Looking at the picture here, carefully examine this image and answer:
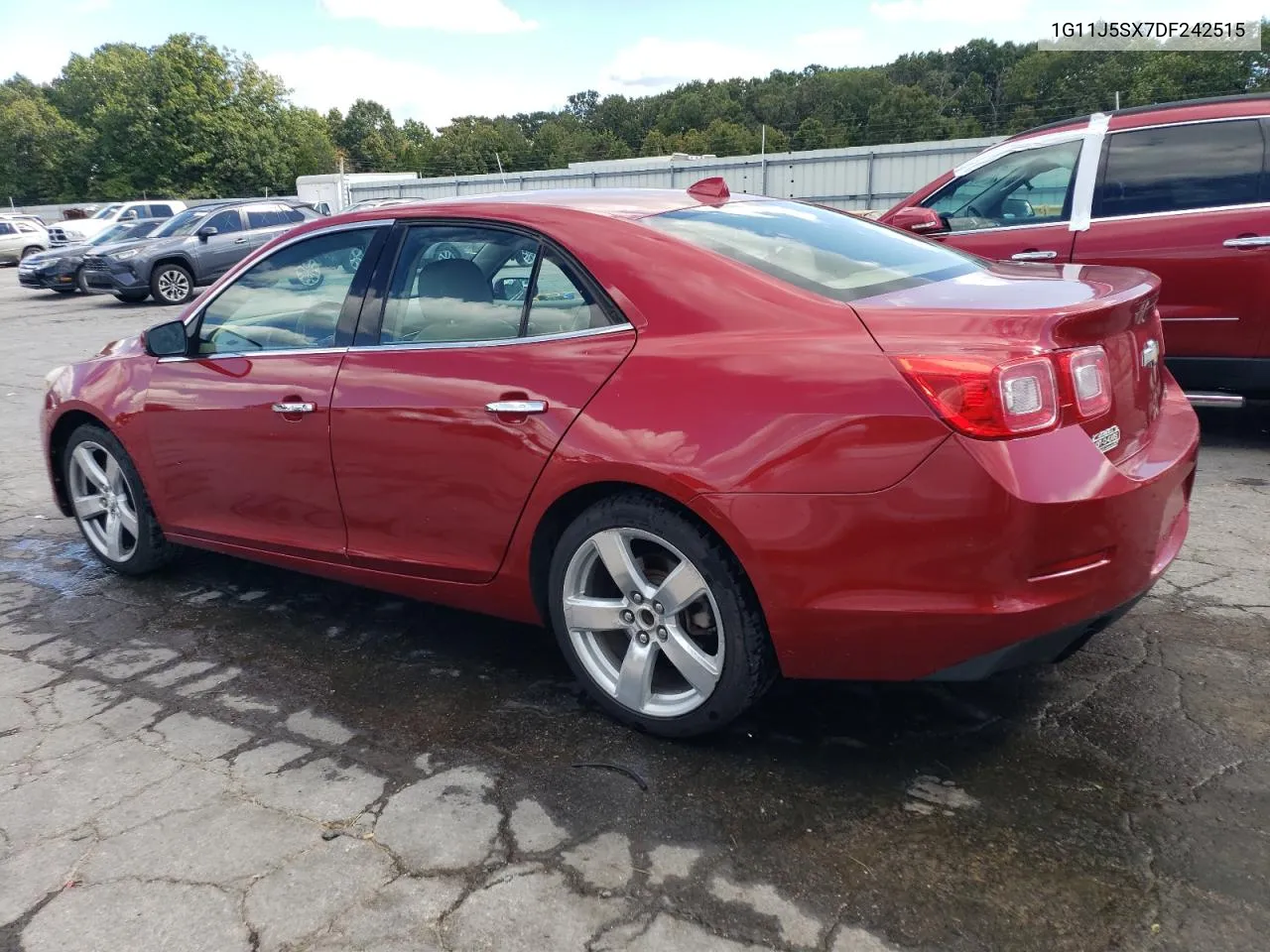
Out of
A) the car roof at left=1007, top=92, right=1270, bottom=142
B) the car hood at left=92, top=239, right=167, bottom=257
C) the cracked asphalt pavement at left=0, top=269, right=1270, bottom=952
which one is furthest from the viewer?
the car hood at left=92, top=239, right=167, bottom=257

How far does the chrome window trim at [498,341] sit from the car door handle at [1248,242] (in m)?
4.11

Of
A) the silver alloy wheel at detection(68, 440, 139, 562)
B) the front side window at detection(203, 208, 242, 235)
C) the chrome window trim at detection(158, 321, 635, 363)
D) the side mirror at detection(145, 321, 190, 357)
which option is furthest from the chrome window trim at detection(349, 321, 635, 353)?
the front side window at detection(203, 208, 242, 235)

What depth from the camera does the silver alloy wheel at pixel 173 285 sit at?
59.8 ft

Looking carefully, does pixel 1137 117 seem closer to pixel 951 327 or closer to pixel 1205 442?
pixel 1205 442

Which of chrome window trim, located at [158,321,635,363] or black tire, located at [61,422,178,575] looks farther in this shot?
black tire, located at [61,422,178,575]

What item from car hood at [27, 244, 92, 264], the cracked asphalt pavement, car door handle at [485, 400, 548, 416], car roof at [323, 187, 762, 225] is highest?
car roof at [323, 187, 762, 225]

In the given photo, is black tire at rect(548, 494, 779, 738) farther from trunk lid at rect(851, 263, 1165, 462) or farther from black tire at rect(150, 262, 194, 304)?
black tire at rect(150, 262, 194, 304)

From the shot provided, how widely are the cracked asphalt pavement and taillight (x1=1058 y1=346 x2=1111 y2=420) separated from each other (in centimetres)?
94

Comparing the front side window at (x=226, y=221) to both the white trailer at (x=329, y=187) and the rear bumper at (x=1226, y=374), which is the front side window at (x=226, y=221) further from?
the rear bumper at (x=1226, y=374)

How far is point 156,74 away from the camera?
71750mm

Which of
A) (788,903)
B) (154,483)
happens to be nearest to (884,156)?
(154,483)

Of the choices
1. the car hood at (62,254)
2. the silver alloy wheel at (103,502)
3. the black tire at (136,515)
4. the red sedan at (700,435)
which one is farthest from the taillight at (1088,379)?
the car hood at (62,254)

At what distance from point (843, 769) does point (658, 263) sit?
57.7 inches

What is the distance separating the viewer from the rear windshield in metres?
2.95
